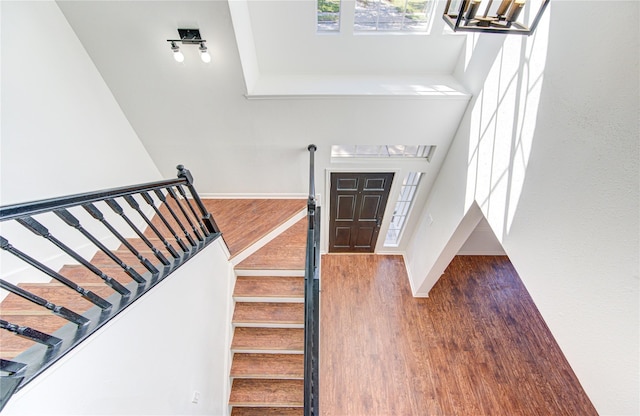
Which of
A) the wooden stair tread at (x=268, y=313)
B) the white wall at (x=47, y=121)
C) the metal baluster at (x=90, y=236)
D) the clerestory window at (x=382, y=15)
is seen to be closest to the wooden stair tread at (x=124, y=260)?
the white wall at (x=47, y=121)

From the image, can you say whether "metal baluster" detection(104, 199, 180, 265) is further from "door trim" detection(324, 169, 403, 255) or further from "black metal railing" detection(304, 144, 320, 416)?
"door trim" detection(324, 169, 403, 255)

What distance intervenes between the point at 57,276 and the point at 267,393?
244 centimetres

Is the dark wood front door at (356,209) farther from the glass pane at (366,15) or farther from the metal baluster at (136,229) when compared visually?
the metal baluster at (136,229)

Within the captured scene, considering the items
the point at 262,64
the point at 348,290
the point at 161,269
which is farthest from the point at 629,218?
the point at 348,290

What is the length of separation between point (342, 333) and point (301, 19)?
3.92 meters

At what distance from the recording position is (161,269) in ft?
5.84

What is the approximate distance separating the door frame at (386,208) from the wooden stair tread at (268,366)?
2.07 metres

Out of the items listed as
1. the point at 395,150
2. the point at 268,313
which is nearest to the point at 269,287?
the point at 268,313

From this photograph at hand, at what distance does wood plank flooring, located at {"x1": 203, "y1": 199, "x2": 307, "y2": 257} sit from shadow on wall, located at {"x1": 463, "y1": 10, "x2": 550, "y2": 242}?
2.26 metres

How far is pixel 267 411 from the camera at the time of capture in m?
2.79

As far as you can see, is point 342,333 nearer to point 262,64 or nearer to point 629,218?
point 629,218

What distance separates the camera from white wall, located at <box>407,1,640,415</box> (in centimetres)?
123

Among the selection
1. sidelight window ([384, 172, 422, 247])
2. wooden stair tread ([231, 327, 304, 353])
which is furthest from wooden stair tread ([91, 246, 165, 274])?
sidelight window ([384, 172, 422, 247])

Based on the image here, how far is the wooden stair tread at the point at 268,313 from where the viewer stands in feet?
9.51
